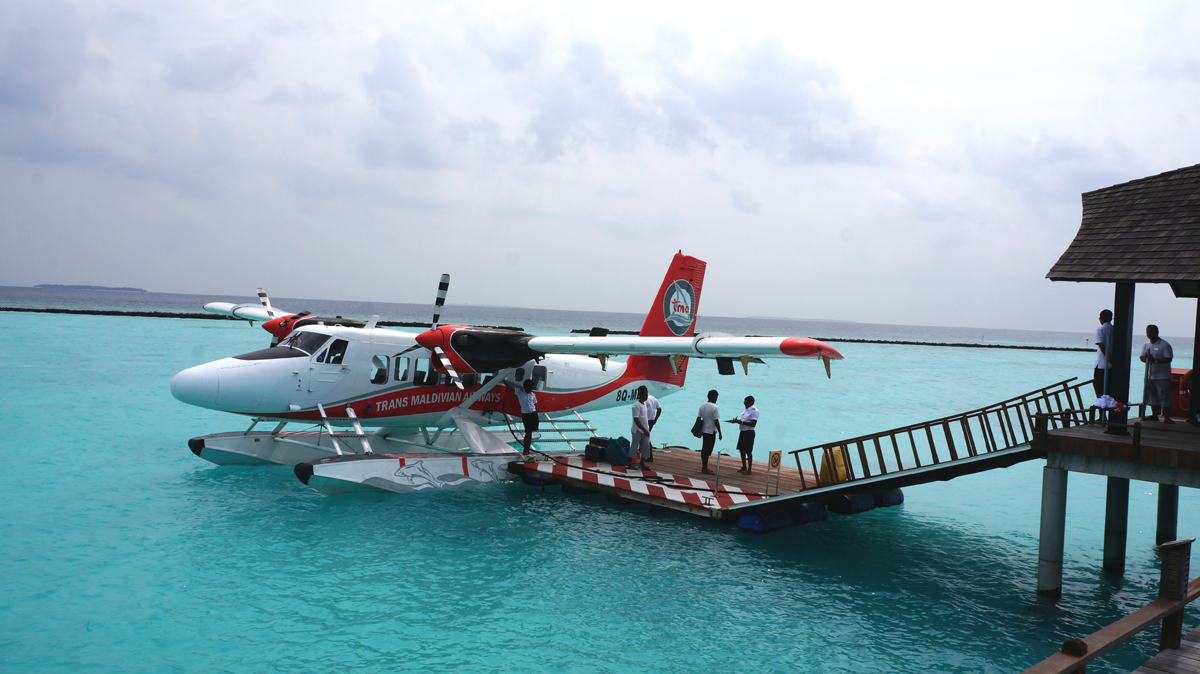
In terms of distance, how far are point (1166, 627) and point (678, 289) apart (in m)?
12.2

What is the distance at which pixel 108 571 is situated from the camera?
9.86 m

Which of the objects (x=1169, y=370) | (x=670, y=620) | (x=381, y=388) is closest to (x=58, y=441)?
(x=381, y=388)

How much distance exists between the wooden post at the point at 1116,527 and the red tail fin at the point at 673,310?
878 cm

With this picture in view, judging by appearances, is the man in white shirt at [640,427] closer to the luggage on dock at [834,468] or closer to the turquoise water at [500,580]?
the turquoise water at [500,580]

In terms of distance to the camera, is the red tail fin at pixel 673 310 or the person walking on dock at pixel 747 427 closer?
the person walking on dock at pixel 747 427

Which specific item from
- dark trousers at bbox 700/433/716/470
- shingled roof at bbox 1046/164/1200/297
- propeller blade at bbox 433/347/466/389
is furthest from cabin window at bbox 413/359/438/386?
shingled roof at bbox 1046/164/1200/297

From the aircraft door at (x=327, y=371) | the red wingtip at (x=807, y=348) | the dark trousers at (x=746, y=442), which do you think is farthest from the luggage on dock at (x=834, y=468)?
the aircraft door at (x=327, y=371)

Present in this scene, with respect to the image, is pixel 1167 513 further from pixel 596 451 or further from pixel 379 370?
pixel 379 370

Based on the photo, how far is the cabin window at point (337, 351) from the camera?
14.2 meters

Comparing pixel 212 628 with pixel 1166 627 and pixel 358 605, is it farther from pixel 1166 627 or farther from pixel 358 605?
pixel 1166 627

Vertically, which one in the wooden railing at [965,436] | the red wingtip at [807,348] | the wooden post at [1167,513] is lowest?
the wooden post at [1167,513]

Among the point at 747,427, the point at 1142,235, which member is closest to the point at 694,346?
the point at 747,427

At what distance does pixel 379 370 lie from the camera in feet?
47.7

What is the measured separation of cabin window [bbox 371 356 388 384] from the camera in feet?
47.6
